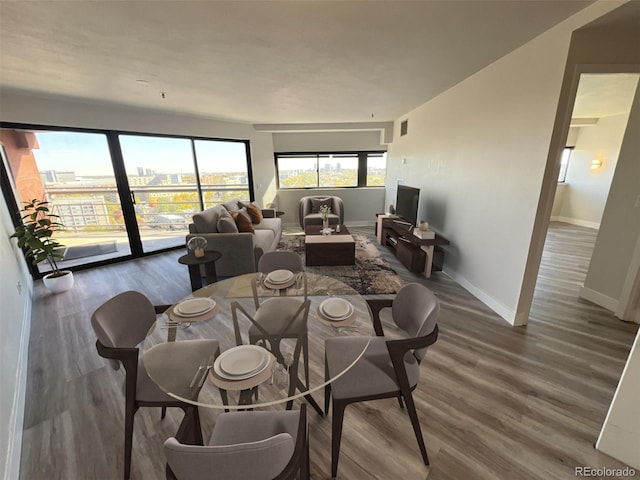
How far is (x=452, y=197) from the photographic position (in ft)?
11.5

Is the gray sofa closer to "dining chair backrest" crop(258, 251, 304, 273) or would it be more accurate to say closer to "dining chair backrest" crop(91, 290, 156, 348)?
"dining chair backrest" crop(258, 251, 304, 273)

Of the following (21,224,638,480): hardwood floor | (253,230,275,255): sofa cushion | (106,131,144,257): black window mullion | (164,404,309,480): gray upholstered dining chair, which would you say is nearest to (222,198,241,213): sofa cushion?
(253,230,275,255): sofa cushion

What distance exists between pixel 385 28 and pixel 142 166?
14.2ft

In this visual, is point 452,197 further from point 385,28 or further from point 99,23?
point 99,23

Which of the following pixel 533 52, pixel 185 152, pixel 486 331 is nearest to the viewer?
pixel 533 52

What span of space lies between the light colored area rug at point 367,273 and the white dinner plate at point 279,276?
135 cm

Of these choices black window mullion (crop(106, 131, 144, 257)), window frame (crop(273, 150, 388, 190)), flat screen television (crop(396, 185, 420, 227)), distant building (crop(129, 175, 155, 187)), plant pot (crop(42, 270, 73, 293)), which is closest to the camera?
plant pot (crop(42, 270, 73, 293))

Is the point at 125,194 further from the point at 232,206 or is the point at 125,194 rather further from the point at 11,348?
the point at 11,348

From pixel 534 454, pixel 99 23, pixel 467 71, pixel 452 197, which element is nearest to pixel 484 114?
pixel 467 71

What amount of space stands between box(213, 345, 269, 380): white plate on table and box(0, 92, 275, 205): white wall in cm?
437

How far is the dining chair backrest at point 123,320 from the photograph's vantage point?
1.29 meters

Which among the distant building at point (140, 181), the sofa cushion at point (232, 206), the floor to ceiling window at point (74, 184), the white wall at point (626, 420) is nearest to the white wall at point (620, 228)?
the white wall at point (626, 420)

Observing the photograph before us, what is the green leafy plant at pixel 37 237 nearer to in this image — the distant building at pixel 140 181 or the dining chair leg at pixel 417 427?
the distant building at pixel 140 181

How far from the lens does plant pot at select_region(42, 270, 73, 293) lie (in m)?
3.20
